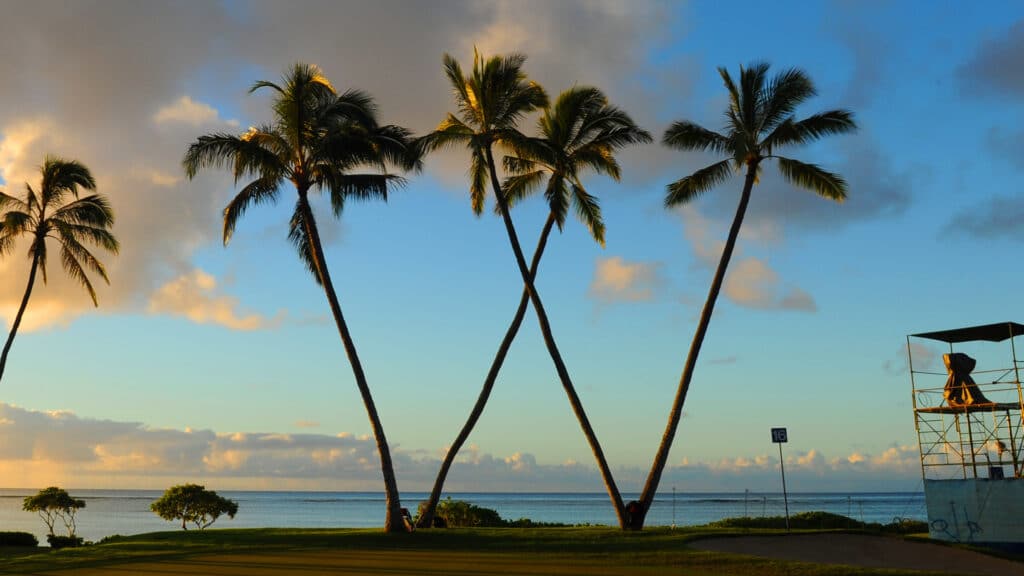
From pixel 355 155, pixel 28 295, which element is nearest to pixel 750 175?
pixel 355 155

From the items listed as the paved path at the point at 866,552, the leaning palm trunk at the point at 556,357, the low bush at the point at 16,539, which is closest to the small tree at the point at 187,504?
the low bush at the point at 16,539

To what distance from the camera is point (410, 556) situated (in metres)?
20.0

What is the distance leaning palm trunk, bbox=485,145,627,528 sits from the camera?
2690 centimetres

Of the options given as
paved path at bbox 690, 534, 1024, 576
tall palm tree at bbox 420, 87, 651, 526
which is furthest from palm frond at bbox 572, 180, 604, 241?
paved path at bbox 690, 534, 1024, 576

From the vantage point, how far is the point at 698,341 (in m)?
27.1

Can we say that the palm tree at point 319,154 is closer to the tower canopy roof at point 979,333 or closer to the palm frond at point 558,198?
the palm frond at point 558,198

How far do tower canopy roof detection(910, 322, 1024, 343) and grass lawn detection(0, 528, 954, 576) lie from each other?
9.25 m

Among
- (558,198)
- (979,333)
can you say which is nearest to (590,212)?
(558,198)

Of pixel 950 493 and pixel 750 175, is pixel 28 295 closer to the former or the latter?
pixel 750 175

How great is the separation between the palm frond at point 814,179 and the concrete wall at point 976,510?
9.24 metres

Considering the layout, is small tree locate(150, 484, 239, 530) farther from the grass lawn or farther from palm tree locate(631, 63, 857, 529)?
palm tree locate(631, 63, 857, 529)

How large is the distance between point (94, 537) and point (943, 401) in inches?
1909

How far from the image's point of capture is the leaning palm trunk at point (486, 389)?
1140 inches

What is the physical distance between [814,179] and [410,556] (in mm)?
17509
